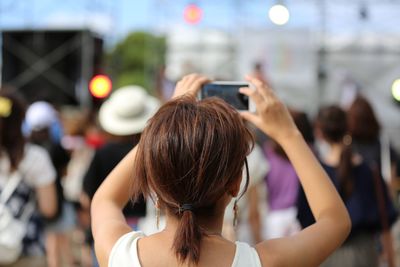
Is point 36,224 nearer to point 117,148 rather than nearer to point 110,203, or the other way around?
point 117,148

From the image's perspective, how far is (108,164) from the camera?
14.0ft

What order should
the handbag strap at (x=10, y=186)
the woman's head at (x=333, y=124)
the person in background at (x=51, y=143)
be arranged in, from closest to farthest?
the handbag strap at (x=10, y=186) < the woman's head at (x=333, y=124) < the person in background at (x=51, y=143)

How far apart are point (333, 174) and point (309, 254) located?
207 cm

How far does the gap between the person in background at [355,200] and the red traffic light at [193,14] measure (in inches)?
398

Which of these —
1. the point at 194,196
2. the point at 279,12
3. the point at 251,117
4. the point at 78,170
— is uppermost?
the point at 279,12

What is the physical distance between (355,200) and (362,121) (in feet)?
3.32

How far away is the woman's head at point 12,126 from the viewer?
339 cm

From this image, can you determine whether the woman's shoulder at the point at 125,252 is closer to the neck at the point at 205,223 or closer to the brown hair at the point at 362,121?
the neck at the point at 205,223

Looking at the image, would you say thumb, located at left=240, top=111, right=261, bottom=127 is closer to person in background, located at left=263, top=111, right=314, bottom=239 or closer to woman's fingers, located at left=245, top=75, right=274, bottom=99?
woman's fingers, located at left=245, top=75, right=274, bottom=99

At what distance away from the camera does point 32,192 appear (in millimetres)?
3490

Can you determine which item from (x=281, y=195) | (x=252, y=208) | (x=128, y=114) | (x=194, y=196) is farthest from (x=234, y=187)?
(x=281, y=195)

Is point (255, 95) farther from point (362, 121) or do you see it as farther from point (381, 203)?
point (362, 121)

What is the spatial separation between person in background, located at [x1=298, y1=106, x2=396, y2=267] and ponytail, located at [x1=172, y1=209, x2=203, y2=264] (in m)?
2.05

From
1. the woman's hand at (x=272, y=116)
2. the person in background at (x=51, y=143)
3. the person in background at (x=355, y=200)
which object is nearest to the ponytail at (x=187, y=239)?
the woman's hand at (x=272, y=116)
